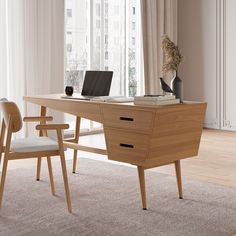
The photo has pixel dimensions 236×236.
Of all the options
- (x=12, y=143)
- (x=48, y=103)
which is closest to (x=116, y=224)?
(x=12, y=143)

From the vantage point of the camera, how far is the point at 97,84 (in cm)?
376

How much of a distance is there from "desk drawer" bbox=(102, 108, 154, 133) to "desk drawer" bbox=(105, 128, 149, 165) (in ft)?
0.14

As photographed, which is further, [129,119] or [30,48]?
[30,48]

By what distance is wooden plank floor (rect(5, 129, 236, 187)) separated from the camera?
415 centimetres

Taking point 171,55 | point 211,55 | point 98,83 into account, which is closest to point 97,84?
point 98,83

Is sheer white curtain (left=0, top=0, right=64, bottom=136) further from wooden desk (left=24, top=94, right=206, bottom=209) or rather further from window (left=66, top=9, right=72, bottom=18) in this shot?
wooden desk (left=24, top=94, right=206, bottom=209)

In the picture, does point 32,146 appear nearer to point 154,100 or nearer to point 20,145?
point 20,145

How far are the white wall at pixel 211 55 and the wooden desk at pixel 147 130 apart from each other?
12.2 ft

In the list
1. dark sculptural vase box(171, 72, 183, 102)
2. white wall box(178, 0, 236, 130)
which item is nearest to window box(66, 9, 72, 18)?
white wall box(178, 0, 236, 130)

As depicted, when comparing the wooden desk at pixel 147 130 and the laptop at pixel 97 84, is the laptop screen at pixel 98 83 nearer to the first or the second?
the laptop at pixel 97 84

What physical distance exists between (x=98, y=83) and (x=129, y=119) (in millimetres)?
718

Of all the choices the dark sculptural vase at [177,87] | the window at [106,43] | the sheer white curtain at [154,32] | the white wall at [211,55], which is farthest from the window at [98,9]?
the dark sculptural vase at [177,87]

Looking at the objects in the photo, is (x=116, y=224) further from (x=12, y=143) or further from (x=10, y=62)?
(x=10, y=62)

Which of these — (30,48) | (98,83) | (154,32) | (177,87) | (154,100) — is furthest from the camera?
(154,32)
